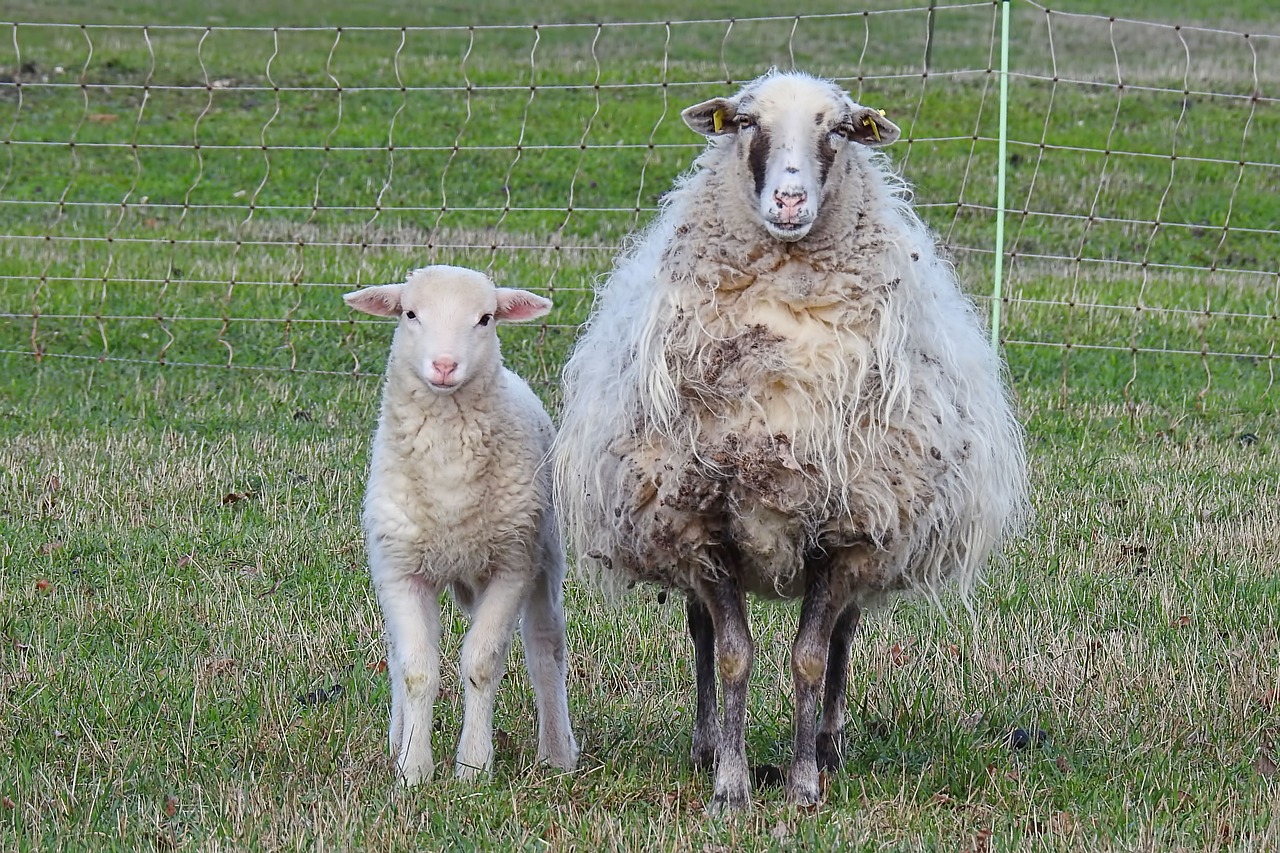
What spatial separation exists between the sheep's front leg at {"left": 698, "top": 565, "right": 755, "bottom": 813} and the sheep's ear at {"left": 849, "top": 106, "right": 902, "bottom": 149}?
47.9 inches

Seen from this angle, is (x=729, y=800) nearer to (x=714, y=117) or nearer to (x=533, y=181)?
(x=714, y=117)

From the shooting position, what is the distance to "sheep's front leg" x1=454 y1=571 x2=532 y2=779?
4.64 m

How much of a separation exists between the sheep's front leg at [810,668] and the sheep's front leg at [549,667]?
72 centimetres

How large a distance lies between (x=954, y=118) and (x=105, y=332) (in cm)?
1127

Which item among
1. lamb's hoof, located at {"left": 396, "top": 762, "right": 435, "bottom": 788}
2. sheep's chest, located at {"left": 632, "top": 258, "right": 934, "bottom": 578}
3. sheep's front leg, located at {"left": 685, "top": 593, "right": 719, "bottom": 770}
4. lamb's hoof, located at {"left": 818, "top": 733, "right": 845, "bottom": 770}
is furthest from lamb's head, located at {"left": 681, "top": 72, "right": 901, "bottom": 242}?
lamb's hoof, located at {"left": 396, "top": 762, "right": 435, "bottom": 788}

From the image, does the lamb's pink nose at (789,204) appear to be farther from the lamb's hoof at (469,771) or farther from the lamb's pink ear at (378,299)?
the lamb's hoof at (469,771)

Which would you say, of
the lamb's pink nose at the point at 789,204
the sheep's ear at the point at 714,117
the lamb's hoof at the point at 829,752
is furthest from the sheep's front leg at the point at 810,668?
the sheep's ear at the point at 714,117

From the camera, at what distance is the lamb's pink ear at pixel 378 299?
15.8ft

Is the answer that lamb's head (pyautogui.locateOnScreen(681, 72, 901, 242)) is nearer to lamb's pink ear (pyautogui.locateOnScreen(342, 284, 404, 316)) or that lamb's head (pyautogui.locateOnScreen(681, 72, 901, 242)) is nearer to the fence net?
lamb's pink ear (pyautogui.locateOnScreen(342, 284, 404, 316))

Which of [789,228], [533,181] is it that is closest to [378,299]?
[789,228]

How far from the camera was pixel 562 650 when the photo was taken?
5008 mm

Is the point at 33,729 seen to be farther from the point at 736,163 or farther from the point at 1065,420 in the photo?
the point at 1065,420

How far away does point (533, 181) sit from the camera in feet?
54.6

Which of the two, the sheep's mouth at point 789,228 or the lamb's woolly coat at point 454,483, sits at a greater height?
the sheep's mouth at point 789,228
